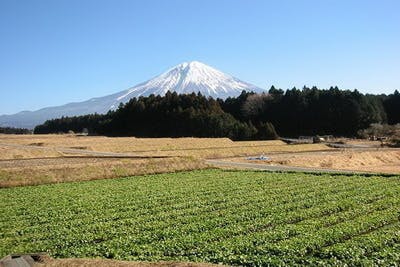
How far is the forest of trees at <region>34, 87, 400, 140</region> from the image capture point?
111 metres

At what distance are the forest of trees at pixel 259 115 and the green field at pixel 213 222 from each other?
73039 millimetres

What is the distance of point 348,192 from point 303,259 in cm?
1735

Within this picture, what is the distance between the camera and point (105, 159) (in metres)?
55.2

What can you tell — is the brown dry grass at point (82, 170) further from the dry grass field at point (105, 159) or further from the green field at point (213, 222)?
the green field at point (213, 222)

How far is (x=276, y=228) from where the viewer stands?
20.7 meters

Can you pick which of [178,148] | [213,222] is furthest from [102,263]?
[178,148]

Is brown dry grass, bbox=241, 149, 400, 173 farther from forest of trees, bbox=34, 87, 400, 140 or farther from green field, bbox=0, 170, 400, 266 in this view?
forest of trees, bbox=34, 87, 400, 140

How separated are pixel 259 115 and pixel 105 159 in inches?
3289

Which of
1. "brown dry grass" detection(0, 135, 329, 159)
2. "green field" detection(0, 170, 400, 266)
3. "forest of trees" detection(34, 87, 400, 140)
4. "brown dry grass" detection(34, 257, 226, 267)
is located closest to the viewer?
"brown dry grass" detection(34, 257, 226, 267)

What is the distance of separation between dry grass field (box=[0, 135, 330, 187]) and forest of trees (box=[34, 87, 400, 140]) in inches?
747

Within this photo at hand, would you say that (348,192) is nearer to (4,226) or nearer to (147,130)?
(4,226)

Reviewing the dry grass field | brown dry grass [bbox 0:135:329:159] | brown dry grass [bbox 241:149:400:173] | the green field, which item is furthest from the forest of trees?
the green field

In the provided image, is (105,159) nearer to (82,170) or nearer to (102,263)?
(82,170)

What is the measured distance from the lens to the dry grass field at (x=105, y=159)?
41.8m
